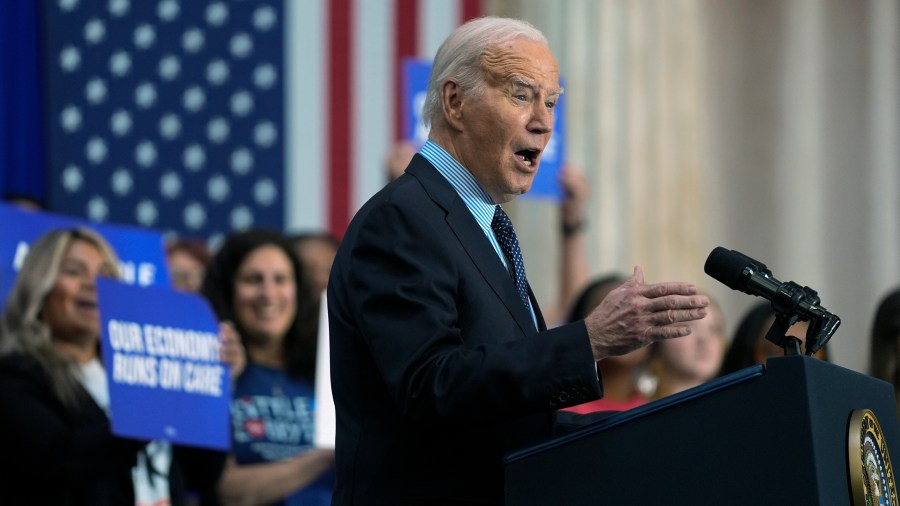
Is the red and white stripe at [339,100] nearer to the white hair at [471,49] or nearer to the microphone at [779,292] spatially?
the white hair at [471,49]

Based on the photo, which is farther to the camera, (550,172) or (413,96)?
(550,172)

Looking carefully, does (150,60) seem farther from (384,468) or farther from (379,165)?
(384,468)

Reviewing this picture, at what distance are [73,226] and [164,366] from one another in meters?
0.67

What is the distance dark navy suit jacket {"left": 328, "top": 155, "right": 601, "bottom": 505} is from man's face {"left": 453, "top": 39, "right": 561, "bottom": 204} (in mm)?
77

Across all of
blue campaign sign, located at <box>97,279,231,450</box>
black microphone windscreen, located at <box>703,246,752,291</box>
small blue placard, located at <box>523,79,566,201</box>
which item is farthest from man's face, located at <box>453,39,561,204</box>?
small blue placard, located at <box>523,79,566,201</box>

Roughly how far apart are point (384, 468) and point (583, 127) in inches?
281

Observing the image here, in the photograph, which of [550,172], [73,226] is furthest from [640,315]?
[550,172]

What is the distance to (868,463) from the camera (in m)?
1.98

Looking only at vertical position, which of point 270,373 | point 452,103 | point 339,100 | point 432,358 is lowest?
point 270,373

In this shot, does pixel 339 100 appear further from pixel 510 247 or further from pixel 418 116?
pixel 510 247

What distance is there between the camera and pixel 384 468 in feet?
6.77

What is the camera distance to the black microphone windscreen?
201 cm

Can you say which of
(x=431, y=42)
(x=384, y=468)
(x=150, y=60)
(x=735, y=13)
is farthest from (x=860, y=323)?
(x=384, y=468)

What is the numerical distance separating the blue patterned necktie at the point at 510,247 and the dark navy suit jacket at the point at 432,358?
101mm
